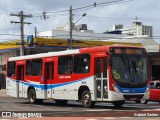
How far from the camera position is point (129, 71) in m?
21.1

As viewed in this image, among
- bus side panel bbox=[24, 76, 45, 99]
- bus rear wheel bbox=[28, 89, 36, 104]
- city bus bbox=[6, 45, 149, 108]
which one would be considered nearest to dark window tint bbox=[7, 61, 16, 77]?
bus side panel bbox=[24, 76, 45, 99]

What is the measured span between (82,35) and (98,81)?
6016cm

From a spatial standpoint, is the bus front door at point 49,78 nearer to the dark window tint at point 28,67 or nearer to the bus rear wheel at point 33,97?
the bus rear wheel at point 33,97

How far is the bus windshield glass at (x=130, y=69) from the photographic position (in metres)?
20.8

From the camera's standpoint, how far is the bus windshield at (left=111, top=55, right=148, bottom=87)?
20812 millimetres

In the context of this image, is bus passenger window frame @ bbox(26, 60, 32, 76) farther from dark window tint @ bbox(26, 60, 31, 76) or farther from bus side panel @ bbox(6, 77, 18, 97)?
bus side panel @ bbox(6, 77, 18, 97)

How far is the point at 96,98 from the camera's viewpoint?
69.9 feet

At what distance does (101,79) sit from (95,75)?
1.46ft

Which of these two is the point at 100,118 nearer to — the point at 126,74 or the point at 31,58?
the point at 126,74

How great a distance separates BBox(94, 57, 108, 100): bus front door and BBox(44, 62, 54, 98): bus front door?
4545 mm

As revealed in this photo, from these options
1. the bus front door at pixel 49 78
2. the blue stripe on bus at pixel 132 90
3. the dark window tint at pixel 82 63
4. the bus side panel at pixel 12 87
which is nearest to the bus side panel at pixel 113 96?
the blue stripe on bus at pixel 132 90

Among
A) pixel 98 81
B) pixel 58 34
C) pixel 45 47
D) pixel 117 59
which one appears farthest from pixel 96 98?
pixel 58 34

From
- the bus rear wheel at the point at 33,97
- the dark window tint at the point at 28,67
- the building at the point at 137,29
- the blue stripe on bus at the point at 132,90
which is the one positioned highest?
the building at the point at 137,29

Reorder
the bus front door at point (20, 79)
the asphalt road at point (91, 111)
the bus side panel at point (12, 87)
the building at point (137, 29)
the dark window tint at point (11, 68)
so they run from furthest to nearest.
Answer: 1. the building at point (137, 29)
2. the dark window tint at point (11, 68)
3. the bus side panel at point (12, 87)
4. the bus front door at point (20, 79)
5. the asphalt road at point (91, 111)
